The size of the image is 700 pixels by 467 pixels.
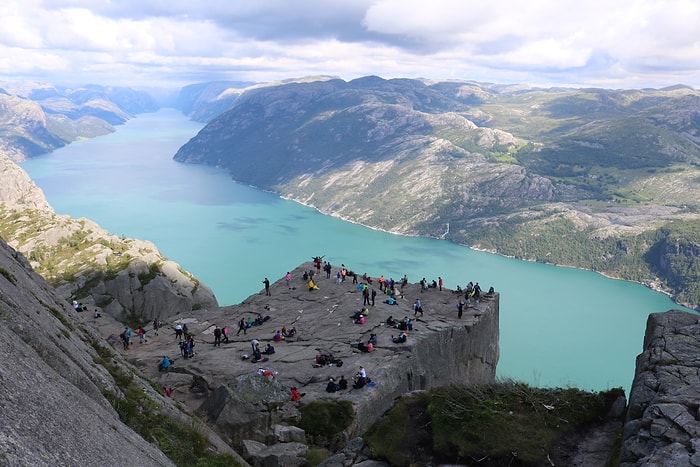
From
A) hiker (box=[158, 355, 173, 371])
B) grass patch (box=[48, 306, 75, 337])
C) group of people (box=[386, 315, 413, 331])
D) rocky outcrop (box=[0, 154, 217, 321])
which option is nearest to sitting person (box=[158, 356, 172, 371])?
hiker (box=[158, 355, 173, 371])

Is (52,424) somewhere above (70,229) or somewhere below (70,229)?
above

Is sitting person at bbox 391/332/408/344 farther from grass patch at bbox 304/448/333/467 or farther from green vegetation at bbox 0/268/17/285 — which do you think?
green vegetation at bbox 0/268/17/285

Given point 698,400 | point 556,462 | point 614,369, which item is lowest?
point 614,369

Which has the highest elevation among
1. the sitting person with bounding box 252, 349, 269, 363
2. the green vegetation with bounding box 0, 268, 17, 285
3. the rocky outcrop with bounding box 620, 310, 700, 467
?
the green vegetation with bounding box 0, 268, 17, 285

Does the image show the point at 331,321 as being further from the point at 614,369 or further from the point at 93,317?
the point at 614,369

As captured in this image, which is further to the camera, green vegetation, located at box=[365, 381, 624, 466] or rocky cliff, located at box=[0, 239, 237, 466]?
green vegetation, located at box=[365, 381, 624, 466]

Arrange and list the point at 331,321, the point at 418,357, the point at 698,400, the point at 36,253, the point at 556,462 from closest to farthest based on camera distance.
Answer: the point at 698,400
the point at 556,462
the point at 418,357
the point at 331,321
the point at 36,253

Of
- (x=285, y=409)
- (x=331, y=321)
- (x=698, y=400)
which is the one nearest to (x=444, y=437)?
(x=698, y=400)
